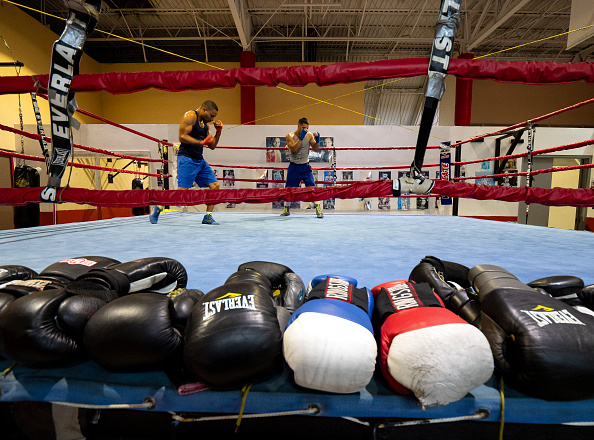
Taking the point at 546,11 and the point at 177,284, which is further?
the point at 546,11

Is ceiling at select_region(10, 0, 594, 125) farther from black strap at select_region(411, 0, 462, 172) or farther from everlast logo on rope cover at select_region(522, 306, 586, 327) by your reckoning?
Answer: everlast logo on rope cover at select_region(522, 306, 586, 327)

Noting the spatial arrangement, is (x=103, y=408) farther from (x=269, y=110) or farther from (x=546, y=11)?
(x=546, y=11)

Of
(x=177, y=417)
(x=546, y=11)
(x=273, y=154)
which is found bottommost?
(x=177, y=417)

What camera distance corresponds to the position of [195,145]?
11.5 ft

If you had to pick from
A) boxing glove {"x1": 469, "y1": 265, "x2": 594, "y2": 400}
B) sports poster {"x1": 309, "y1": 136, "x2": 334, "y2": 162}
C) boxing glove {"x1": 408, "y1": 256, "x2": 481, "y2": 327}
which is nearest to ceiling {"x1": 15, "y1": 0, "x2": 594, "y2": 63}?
sports poster {"x1": 309, "y1": 136, "x2": 334, "y2": 162}

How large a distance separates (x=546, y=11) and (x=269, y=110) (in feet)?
22.4

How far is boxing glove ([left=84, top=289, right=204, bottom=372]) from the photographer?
693 mm

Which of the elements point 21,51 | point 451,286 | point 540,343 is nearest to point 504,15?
point 451,286

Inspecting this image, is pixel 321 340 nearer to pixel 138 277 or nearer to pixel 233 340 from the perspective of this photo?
pixel 233 340

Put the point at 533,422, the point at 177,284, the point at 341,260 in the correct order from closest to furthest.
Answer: the point at 533,422
the point at 177,284
the point at 341,260

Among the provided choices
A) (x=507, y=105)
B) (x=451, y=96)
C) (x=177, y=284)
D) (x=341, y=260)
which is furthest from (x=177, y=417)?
(x=507, y=105)

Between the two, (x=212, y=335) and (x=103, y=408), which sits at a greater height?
(x=212, y=335)

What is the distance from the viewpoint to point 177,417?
2.21 feet

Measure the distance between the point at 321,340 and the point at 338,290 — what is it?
0.86 ft
